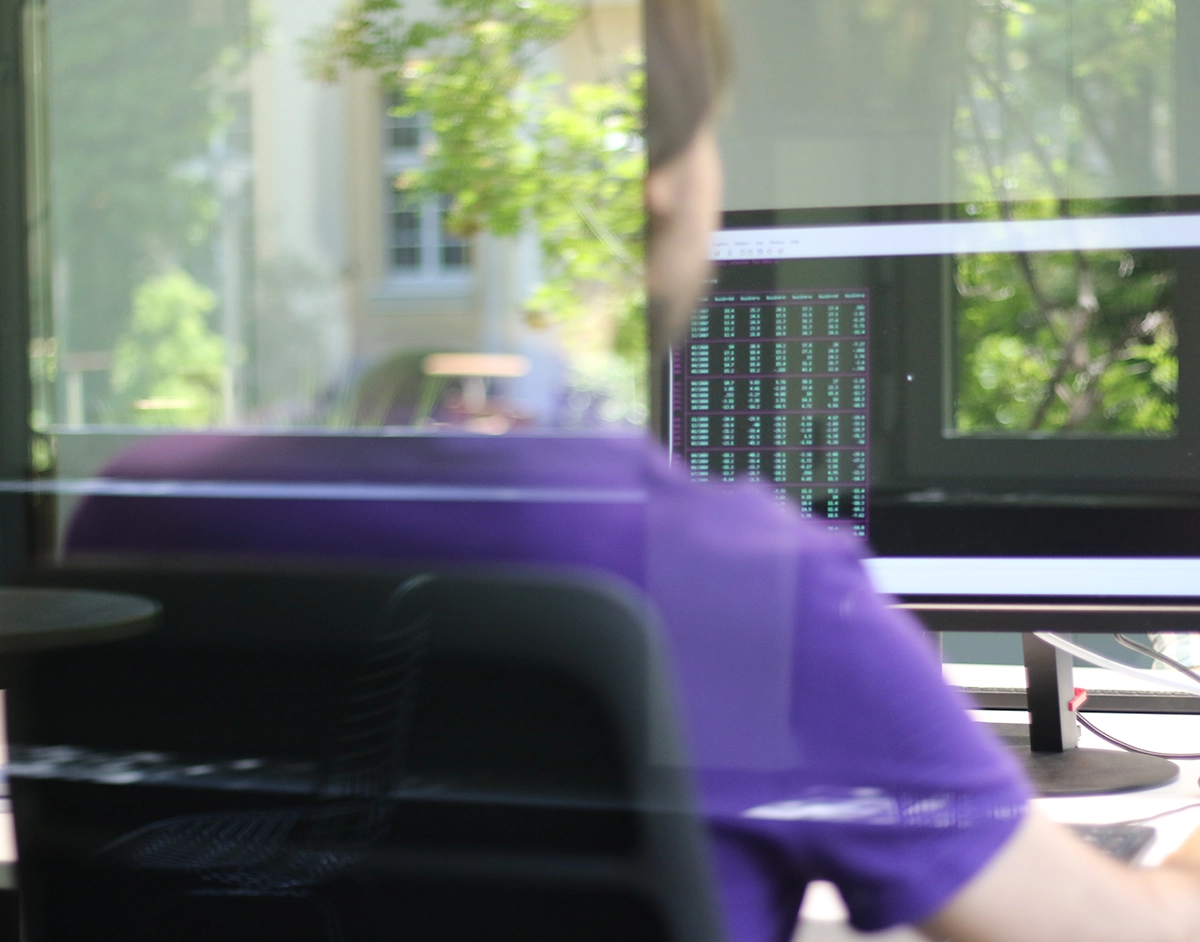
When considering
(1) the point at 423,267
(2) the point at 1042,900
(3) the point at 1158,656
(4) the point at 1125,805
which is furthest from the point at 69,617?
(1) the point at 423,267

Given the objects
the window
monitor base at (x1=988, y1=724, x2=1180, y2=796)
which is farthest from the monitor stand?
the window

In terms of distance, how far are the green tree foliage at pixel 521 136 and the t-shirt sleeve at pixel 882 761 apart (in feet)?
4.58

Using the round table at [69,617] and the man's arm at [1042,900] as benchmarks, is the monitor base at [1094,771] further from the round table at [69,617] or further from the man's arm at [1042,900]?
the round table at [69,617]

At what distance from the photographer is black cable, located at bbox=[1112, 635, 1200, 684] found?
34.7 inches

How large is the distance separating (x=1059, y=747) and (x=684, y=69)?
63cm

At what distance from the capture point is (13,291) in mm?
2408

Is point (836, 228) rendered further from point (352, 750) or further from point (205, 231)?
point (205, 231)

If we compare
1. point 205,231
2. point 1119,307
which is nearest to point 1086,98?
point 1119,307

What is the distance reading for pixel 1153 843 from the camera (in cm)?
66

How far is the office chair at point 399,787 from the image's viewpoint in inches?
16.0

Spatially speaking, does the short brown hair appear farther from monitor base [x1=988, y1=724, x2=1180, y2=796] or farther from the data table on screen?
monitor base [x1=988, y1=724, x2=1180, y2=796]

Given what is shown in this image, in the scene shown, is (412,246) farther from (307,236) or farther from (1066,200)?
(1066,200)

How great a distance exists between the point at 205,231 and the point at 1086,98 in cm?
922

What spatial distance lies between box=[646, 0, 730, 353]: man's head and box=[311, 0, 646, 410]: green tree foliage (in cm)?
128
